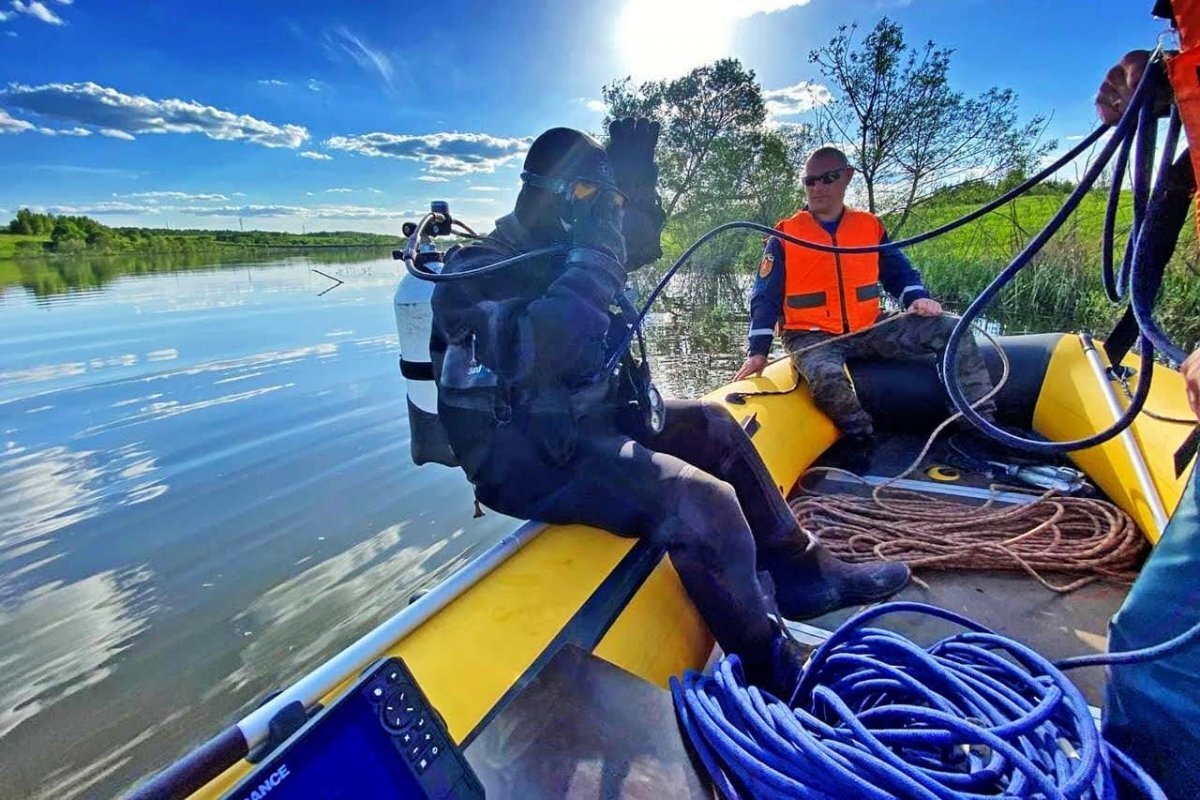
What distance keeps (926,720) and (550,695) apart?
62cm

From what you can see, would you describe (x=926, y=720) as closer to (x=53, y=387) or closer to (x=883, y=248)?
(x=883, y=248)

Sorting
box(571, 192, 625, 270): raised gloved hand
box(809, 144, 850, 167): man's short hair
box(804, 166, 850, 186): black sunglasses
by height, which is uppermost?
box(809, 144, 850, 167): man's short hair

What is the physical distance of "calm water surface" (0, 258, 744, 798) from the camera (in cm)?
236

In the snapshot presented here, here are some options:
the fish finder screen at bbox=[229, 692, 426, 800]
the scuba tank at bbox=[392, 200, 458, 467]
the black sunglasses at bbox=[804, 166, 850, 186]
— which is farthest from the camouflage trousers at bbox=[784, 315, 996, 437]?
the fish finder screen at bbox=[229, 692, 426, 800]

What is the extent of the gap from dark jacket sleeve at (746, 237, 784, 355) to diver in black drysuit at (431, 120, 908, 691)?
153 cm

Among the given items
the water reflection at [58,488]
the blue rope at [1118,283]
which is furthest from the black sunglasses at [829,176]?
the water reflection at [58,488]

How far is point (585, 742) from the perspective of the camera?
970mm

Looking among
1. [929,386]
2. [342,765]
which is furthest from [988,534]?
[342,765]

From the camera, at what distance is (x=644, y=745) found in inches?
39.1

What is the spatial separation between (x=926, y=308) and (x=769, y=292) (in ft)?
2.47

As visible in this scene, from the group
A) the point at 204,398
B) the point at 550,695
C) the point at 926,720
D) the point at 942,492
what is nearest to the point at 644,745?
the point at 550,695

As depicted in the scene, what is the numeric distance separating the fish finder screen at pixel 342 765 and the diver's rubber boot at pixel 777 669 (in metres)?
0.91

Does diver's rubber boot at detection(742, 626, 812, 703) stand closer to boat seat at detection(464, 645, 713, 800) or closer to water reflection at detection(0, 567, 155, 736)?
boat seat at detection(464, 645, 713, 800)

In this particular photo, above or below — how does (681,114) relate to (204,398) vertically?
above
